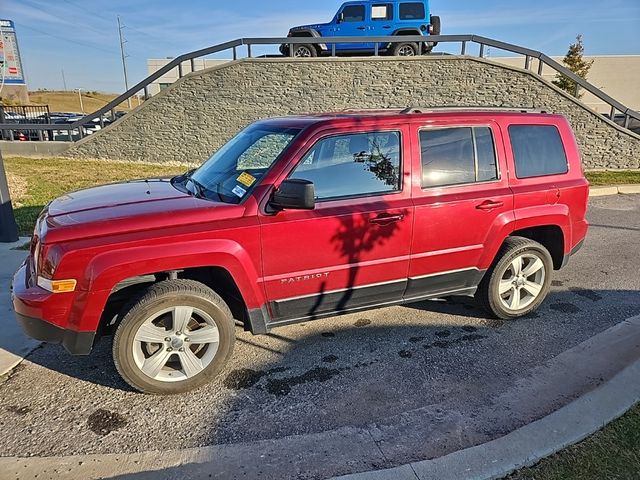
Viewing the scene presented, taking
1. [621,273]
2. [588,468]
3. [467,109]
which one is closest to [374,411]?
[588,468]

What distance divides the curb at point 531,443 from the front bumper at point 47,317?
1.89m

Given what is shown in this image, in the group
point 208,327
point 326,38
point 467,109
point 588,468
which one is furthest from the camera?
point 326,38

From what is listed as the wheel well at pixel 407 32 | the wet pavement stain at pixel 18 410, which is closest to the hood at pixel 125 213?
the wet pavement stain at pixel 18 410

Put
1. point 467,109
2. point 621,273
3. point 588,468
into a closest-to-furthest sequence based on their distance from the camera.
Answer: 1. point 588,468
2. point 467,109
3. point 621,273

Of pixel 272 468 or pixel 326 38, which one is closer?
pixel 272 468

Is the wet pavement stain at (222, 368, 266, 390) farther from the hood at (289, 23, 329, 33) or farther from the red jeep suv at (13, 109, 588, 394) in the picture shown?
the hood at (289, 23, 329, 33)

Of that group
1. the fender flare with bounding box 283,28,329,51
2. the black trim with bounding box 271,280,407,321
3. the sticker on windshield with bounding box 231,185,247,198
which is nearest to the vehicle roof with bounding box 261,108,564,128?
the sticker on windshield with bounding box 231,185,247,198

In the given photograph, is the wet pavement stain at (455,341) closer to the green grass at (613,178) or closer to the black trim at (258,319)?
the black trim at (258,319)

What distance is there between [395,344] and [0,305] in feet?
12.6

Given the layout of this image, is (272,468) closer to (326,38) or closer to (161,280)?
(161,280)

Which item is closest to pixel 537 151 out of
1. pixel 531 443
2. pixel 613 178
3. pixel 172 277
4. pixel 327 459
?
pixel 531 443

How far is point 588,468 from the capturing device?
225cm

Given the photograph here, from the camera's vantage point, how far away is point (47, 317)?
2754 millimetres

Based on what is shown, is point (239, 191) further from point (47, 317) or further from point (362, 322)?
point (362, 322)
